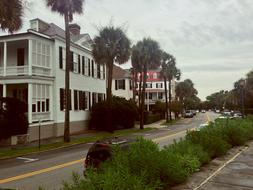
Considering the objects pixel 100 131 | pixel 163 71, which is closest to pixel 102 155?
pixel 100 131

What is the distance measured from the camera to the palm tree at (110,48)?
39.3 metres

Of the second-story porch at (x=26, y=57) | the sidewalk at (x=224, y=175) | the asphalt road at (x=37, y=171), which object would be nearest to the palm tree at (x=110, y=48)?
the second-story porch at (x=26, y=57)

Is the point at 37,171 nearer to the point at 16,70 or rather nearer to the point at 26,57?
the point at 16,70

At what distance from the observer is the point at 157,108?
7825 centimetres

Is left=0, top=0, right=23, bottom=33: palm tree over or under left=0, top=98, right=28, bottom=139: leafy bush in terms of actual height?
over

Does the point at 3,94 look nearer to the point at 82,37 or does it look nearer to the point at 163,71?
the point at 82,37

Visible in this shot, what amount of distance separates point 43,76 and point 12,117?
6458mm

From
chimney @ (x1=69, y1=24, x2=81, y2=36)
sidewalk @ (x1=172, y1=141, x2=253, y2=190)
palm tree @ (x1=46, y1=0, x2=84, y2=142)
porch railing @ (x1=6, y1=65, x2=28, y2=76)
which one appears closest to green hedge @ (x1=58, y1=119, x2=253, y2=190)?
sidewalk @ (x1=172, y1=141, x2=253, y2=190)

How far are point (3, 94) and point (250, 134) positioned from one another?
67.3 ft

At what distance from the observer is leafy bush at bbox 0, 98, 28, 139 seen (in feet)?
87.1

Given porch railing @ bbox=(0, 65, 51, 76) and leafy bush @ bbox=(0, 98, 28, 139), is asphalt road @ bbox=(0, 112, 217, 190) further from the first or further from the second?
porch railing @ bbox=(0, 65, 51, 76)

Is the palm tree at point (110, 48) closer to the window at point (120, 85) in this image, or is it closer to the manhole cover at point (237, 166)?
the manhole cover at point (237, 166)

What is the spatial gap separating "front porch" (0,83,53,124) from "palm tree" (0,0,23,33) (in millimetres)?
10683

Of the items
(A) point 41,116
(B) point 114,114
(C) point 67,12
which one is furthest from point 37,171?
(B) point 114,114
